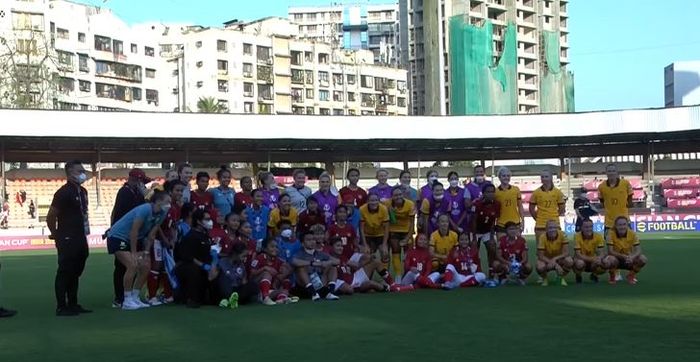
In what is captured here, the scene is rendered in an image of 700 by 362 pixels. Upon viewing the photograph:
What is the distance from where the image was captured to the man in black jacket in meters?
10.2

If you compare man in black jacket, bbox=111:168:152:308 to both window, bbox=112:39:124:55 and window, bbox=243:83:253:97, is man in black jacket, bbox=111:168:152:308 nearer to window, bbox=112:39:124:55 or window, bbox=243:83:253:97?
window, bbox=112:39:124:55

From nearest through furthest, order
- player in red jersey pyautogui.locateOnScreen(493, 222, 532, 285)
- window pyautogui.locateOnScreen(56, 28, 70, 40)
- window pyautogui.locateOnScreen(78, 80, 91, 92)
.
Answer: player in red jersey pyautogui.locateOnScreen(493, 222, 532, 285), window pyautogui.locateOnScreen(56, 28, 70, 40), window pyautogui.locateOnScreen(78, 80, 91, 92)

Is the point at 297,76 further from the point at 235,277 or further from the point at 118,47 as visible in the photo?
the point at 235,277

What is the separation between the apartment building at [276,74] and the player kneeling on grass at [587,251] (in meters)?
72.6

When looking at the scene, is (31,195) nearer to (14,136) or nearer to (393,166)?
(14,136)

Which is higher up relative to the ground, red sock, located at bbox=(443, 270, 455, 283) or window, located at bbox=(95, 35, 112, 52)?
window, located at bbox=(95, 35, 112, 52)

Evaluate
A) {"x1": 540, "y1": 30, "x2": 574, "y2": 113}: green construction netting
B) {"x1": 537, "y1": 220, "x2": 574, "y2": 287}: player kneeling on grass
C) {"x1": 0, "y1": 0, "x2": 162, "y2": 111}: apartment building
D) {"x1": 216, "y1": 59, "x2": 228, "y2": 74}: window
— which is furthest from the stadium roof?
{"x1": 540, "y1": 30, "x2": 574, "y2": 113}: green construction netting

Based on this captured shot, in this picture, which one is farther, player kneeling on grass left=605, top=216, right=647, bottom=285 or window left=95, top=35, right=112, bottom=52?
window left=95, top=35, right=112, bottom=52

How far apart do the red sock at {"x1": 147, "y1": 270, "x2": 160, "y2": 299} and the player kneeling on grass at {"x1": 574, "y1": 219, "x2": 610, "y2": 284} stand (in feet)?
19.1

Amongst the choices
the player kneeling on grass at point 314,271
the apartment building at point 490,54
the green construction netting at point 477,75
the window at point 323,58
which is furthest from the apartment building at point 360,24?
the player kneeling on grass at point 314,271

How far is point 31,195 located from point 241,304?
36.1 metres

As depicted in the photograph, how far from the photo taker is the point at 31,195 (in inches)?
1692

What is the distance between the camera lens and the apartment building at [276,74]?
278 ft

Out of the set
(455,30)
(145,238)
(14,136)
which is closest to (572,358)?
(145,238)
